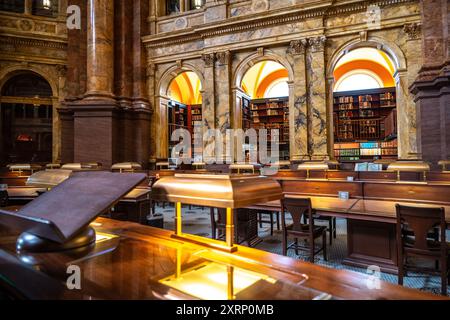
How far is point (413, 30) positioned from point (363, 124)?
245 inches

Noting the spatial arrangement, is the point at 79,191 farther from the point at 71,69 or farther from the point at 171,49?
the point at 71,69

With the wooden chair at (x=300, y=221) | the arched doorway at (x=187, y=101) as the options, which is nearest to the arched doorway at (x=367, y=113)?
the arched doorway at (x=187, y=101)

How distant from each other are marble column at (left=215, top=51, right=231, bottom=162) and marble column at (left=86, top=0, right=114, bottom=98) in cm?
418

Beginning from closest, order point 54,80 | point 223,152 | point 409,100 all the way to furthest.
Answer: point 409,100
point 223,152
point 54,80

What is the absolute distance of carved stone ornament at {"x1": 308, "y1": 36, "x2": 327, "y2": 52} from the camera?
30.6 ft

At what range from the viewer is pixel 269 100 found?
50.9 feet

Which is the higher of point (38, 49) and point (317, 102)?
point (38, 49)

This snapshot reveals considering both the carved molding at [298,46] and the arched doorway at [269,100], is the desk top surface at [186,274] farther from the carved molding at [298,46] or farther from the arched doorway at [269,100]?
the arched doorway at [269,100]

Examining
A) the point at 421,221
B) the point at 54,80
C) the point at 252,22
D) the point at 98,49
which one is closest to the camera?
the point at 421,221

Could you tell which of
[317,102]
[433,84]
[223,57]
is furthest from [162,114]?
[433,84]

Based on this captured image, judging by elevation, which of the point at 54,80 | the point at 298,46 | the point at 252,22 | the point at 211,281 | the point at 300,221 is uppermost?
the point at 252,22

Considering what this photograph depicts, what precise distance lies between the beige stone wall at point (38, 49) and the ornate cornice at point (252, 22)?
14.2 ft

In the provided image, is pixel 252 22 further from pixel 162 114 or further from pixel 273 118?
pixel 273 118
